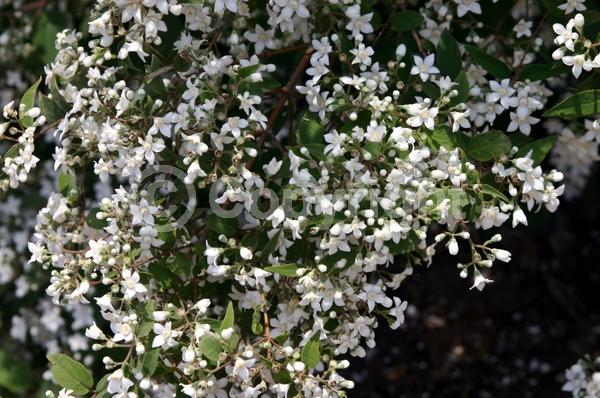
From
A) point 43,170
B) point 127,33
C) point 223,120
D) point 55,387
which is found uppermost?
point 127,33

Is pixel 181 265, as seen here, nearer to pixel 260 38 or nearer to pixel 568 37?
pixel 260 38

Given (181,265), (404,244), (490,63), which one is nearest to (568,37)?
(490,63)

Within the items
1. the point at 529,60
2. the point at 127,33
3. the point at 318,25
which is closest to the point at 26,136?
the point at 127,33

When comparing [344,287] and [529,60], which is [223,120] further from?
[529,60]

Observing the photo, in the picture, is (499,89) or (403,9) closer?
(499,89)

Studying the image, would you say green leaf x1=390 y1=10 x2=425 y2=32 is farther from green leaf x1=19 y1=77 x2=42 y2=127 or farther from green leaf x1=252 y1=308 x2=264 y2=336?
green leaf x1=19 y1=77 x2=42 y2=127

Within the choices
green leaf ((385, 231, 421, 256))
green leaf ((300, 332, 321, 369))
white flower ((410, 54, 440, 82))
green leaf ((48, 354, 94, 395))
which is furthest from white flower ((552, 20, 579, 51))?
green leaf ((48, 354, 94, 395))

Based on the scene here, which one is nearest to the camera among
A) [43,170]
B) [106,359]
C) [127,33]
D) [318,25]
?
[106,359]

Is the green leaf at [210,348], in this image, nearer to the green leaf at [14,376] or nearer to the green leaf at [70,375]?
the green leaf at [70,375]
